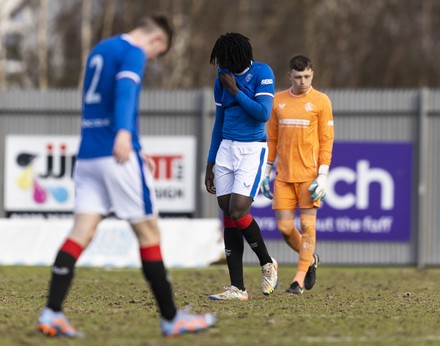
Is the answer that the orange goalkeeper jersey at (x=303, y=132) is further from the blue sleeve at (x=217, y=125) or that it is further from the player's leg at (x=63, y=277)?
the player's leg at (x=63, y=277)

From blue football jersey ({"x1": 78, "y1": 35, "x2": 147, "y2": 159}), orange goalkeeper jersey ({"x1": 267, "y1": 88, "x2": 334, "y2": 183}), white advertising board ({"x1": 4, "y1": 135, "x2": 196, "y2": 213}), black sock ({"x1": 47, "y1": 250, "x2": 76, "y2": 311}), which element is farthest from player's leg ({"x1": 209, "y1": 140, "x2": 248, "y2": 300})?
white advertising board ({"x1": 4, "y1": 135, "x2": 196, "y2": 213})

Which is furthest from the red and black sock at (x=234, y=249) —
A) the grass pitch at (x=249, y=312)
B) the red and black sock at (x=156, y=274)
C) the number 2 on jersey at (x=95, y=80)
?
the number 2 on jersey at (x=95, y=80)

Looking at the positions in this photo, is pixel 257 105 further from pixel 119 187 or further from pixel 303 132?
pixel 119 187

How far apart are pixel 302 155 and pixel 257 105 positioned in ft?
4.90

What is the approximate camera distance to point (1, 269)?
17.3 meters

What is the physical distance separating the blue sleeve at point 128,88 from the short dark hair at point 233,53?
2.57 m

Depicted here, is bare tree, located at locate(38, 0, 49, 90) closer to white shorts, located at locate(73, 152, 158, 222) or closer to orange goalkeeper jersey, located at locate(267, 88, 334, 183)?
orange goalkeeper jersey, located at locate(267, 88, 334, 183)

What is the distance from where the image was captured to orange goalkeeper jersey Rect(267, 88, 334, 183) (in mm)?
11117

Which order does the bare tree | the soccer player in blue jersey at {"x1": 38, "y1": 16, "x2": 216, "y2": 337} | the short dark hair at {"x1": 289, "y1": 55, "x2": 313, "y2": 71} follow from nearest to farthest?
1. the soccer player in blue jersey at {"x1": 38, "y1": 16, "x2": 216, "y2": 337}
2. the short dark hair at {"x1": 289, "y1": 55, "x2": 313, "y2": 71}
3. the bare tree

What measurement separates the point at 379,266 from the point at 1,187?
6.65 meters

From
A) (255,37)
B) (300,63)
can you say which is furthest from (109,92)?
(255,37)

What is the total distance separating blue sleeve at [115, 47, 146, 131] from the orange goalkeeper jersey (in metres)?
3.95

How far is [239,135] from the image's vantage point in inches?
398

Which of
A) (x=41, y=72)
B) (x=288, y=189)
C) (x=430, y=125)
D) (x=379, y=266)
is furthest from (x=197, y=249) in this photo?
(x=41, y=72)
